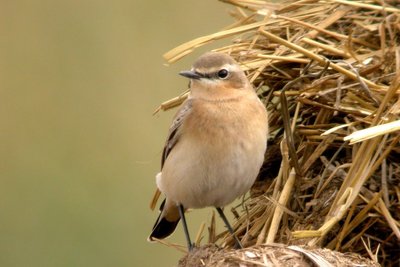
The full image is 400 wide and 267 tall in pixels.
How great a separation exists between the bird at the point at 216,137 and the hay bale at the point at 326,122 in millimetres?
146

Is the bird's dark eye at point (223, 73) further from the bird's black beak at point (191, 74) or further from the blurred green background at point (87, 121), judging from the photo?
the blurred green background at point (87, 121)

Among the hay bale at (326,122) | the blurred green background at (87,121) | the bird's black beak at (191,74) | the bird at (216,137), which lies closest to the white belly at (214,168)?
the bird at (216,137)

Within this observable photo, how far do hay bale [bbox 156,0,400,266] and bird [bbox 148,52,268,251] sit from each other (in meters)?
0.15

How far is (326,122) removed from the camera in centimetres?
775

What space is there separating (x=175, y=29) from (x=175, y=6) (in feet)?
1.48

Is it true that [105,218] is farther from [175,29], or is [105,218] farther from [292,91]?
[292,91]

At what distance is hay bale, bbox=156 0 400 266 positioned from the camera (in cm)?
730

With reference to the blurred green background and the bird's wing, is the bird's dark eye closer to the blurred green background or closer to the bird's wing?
the bird's wing

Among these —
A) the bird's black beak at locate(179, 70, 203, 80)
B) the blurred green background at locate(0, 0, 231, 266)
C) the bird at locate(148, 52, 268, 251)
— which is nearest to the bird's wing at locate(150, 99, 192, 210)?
the bird at locate(148, 52, 268, 251)

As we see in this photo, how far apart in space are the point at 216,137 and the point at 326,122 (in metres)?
0.67

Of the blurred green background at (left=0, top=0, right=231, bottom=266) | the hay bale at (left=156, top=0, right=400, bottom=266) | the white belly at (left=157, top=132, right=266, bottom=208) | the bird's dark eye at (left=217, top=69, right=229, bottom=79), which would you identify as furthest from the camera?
the blurred green background at (left=0, top=0, right=231, bottom=266)

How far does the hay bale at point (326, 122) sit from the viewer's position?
7.30 metres

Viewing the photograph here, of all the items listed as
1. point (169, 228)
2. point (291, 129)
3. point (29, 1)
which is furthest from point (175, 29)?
point (291, 129)

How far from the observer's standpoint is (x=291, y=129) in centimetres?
780
